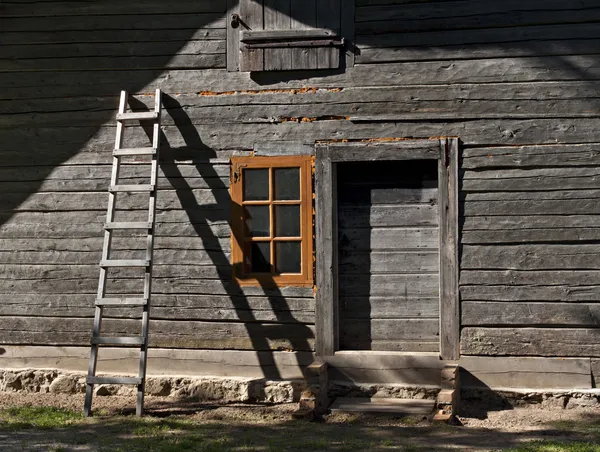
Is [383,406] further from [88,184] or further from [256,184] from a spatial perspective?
[88,184]

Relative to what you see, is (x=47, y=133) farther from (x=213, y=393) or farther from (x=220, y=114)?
(x=213, y=393)

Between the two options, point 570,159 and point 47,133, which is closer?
point 570,159

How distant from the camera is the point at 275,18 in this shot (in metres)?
7.72

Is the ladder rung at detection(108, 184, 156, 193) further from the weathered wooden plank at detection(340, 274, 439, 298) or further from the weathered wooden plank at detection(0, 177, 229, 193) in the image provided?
the weathered wooden plank at detection(340, 274, 439, 298)

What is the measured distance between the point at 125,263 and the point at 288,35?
2.38m

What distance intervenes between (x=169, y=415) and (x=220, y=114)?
8.56 feet

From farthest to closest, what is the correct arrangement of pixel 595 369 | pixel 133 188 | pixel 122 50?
pixel 122 50 < pixel 133 188 < pixel 595 369

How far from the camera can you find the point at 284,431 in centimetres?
665

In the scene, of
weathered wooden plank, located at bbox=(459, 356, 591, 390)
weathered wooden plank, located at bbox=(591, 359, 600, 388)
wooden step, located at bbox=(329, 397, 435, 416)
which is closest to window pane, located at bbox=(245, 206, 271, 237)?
wooden step, located at bbox=(329, 397, 435, 416)

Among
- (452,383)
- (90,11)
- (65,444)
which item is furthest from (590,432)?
(90,11)

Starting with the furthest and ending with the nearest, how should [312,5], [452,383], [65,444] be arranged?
[312,5] → [452,383] → [65,444]

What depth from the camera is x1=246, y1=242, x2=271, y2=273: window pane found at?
7770 millimetres

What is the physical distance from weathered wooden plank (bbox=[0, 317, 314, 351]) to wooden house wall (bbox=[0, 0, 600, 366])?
0.01 meters

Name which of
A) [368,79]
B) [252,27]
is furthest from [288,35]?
[368,79]
